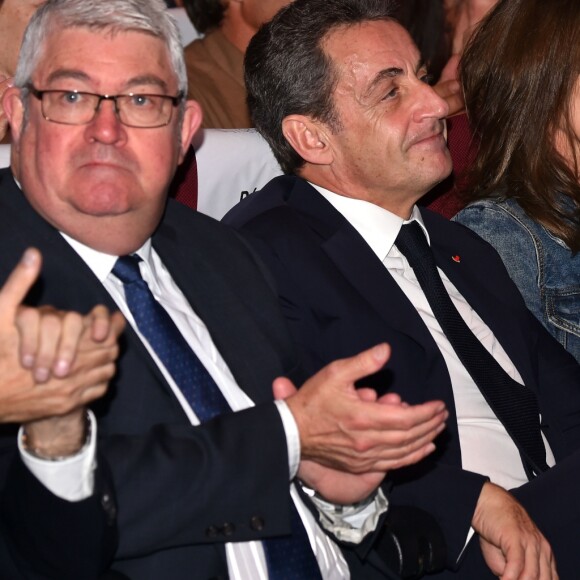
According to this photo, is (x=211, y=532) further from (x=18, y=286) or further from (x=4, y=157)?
(x=4, y=157)

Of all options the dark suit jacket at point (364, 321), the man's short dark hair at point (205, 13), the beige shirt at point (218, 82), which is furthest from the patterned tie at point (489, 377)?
the man's short dark hair at point (205, 13)

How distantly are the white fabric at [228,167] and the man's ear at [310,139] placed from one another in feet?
0.36

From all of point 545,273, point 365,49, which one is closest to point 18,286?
point 365,49

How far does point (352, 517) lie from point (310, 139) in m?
1.06

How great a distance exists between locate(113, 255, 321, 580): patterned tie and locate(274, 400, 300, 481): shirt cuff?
0.18 m

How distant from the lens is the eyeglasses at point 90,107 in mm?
2131

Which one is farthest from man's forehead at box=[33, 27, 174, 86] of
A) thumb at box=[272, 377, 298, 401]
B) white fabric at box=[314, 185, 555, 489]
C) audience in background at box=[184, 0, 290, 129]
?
audience in background at box=[184, 0, 290, 129]

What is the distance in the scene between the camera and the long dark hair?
303 centimetres

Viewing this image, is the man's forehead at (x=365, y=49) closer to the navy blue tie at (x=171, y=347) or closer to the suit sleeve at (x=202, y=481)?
the navy blue tie at (x=171, y=347)

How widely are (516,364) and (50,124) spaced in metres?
1.32

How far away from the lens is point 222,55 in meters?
4.00

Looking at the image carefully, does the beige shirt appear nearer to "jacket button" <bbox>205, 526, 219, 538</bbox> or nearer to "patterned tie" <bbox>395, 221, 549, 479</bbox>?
"patterned tie" <bbox>395, 221, 549, 479</bbox>

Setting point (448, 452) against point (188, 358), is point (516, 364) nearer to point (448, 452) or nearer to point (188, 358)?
point (448, 452)

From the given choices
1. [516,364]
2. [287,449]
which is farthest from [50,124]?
[516,364]
